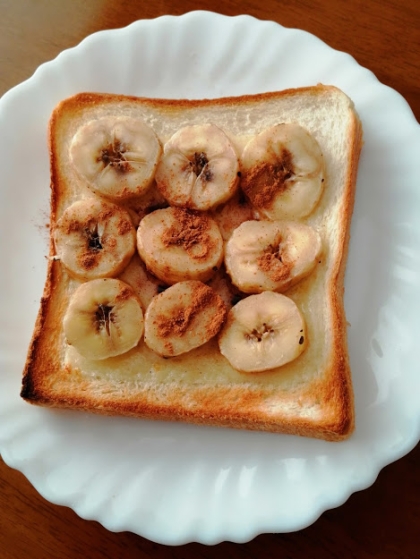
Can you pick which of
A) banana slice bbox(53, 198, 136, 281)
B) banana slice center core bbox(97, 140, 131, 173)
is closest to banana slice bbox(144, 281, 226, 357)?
banana slice bbox(53, 198, 136, 281)

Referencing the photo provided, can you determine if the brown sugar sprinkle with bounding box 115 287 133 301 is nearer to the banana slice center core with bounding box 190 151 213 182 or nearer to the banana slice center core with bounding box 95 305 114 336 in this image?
the banana slice center core with bounding box 95 305 114 336

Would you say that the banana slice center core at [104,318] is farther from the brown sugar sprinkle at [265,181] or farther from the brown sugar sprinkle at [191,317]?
the brown sugar sprinkle at [265,181]

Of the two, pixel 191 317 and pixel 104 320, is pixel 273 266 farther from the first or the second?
pixel 104 320

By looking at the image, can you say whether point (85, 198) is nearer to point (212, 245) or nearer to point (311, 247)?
point (212, 245)

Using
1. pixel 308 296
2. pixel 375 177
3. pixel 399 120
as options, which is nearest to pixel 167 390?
pixel 308 296

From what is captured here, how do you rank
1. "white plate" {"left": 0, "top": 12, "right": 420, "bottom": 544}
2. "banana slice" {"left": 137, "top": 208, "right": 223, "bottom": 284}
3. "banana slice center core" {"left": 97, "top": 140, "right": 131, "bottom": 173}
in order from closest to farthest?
"white plate" {"left": 0, "top": 12, "right": 420, "bottom": 544}, "banana slice" {"left": 137, "top": 208, "right": 223, "bottom": 284}, "banana slice center core" {"left": 97, "top": 140, "right": 131, "bottom": 173}
